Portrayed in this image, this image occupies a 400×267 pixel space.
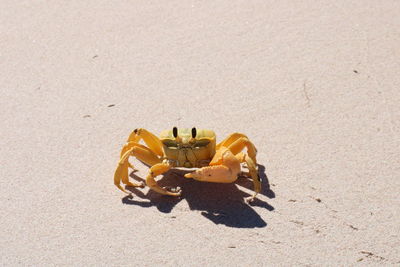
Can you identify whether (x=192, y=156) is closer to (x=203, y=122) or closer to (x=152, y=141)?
(x=152, y=141)

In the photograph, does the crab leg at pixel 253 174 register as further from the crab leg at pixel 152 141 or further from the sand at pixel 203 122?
the crab leg at pixel 152 141

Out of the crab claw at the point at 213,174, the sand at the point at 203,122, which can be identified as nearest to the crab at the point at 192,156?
the crab claw at the point at 213,174

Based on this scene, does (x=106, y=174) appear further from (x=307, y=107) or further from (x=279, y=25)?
(x=279, y=25)

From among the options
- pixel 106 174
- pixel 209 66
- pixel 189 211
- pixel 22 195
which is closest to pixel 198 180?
pixel 189 211

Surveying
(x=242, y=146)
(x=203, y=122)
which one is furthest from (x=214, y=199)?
(x=203, y=122)

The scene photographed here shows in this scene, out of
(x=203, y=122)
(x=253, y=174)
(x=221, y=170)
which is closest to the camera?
(x=221, y=170)

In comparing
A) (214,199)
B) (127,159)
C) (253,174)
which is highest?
(127,159)
